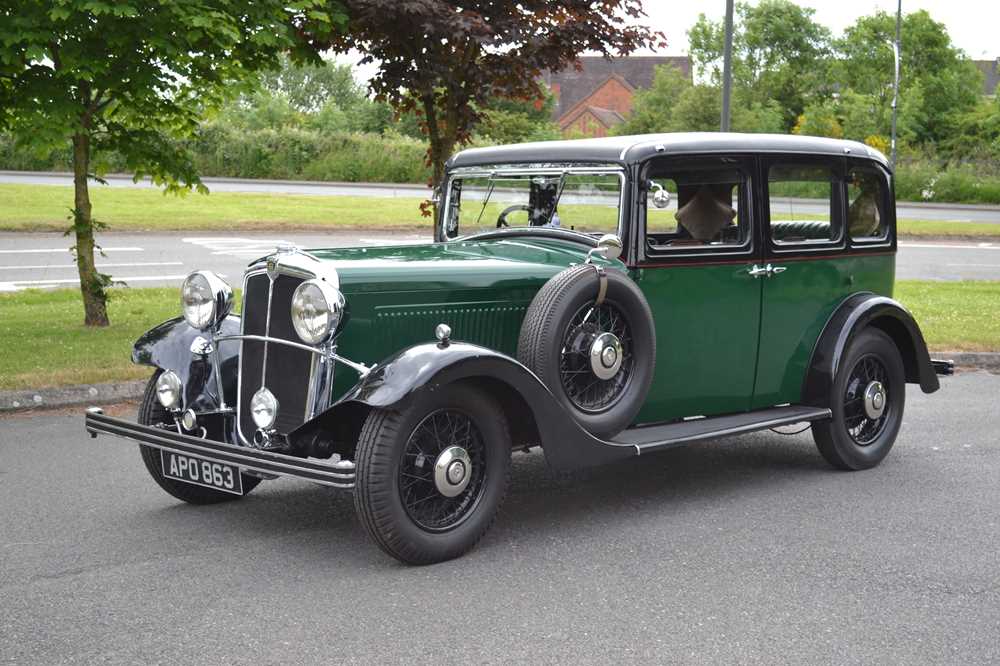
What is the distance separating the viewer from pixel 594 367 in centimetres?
550

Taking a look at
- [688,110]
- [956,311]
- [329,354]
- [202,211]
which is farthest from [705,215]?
[688,110]

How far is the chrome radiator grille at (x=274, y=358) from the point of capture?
17.3 ft

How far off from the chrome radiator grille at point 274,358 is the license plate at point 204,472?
0.37m

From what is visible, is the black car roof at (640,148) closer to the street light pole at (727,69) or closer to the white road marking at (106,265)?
the street light pole at (727,69)

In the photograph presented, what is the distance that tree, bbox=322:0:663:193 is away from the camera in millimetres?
10148

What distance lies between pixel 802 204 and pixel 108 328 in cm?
677

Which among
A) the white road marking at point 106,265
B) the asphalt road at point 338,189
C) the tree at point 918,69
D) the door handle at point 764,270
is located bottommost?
A: the white road marking at point 106,265

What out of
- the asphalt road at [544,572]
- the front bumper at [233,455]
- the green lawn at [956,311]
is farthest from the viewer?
the green lawn at [956,311]

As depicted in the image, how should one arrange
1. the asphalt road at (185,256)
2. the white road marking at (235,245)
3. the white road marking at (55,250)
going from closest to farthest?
the asphalt road at (185,256) → the white road marking at (55,250) → the white road marking at (235,245)

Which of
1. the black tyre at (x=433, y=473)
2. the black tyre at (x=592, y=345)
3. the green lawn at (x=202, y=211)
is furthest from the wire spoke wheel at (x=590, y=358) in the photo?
the green lawn at (x=202, y=211)

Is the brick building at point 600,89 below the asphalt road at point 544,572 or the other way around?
the other way around

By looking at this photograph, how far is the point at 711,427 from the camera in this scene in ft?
20.1

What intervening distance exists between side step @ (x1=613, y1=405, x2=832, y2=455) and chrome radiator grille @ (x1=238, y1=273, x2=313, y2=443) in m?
1.49

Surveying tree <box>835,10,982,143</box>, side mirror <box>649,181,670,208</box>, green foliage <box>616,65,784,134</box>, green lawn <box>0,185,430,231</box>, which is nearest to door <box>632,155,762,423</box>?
side mirror <box>649,181,670,208</box>
